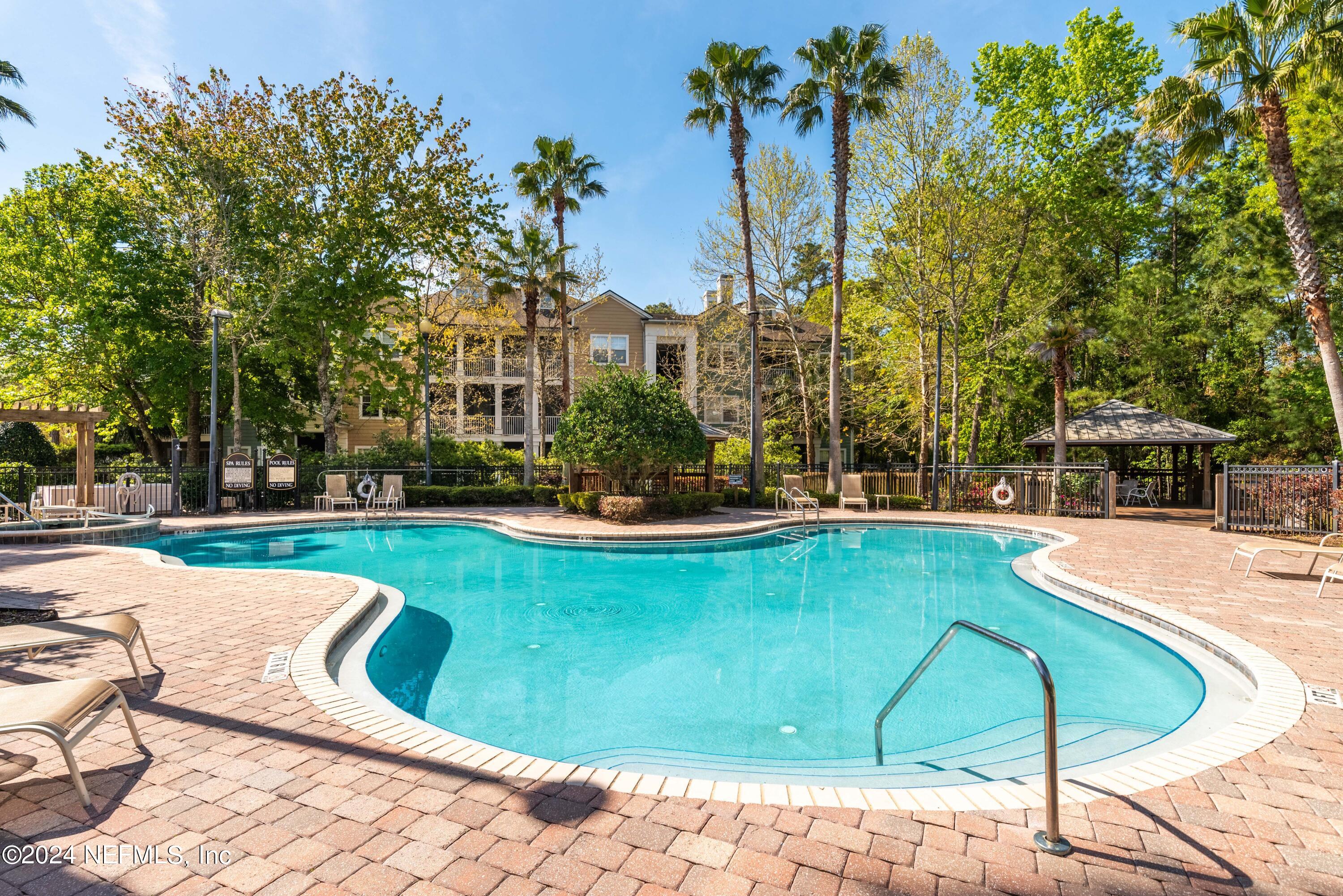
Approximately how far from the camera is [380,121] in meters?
20.6

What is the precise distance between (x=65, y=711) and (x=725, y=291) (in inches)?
1042

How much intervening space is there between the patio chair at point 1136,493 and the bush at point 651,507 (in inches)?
570

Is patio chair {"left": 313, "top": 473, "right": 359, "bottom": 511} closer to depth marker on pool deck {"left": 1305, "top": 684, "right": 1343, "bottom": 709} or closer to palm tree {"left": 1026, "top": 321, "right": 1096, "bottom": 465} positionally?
depth marker on pool deck {"left": 1305, "top": 684, "right": 1343, "bottom": 709}

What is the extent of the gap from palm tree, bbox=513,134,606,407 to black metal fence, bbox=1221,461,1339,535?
17586 mm

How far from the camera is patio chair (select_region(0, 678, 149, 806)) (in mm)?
2695

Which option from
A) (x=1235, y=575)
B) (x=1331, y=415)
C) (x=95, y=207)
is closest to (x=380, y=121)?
(x=95, y=207)

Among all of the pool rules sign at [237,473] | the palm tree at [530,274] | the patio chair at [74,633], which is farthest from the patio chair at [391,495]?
the patio chair at [74,633]

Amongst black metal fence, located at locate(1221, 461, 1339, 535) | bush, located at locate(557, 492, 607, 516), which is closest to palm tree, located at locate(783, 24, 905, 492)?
bush, located at locate(557, 492, 607, 516)

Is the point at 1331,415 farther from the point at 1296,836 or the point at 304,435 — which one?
the point at 304,435

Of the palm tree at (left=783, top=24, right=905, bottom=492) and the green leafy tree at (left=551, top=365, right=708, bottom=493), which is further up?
the palm tree at (left=783, top=24, right=905, bottom=492)

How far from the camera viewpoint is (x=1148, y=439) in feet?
61.5

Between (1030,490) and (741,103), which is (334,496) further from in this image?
(1030,490)

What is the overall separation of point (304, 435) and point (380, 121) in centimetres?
1763

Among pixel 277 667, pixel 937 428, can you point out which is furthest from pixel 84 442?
pixel 937 428
